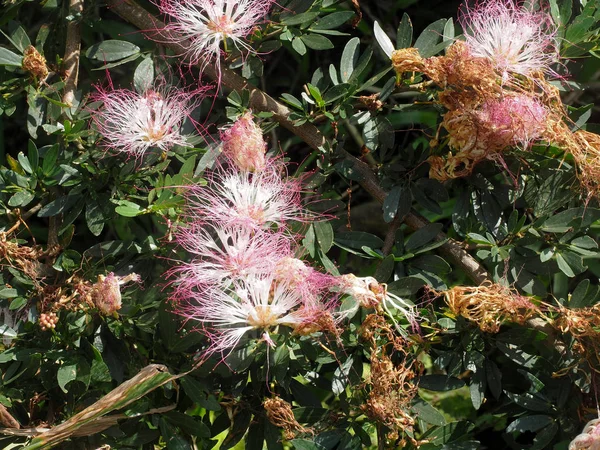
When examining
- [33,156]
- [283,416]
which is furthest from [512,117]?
[33,156]

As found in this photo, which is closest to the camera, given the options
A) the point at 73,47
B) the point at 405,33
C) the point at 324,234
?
the point at 324,234

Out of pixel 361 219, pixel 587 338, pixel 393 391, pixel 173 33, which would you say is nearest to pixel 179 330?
pixel 393 391

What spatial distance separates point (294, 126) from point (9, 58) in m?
0.65

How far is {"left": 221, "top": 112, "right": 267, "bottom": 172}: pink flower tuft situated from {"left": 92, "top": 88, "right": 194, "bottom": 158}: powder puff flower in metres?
0.13

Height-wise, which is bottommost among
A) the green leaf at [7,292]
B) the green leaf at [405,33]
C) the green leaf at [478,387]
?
the green leaf at [478,387]

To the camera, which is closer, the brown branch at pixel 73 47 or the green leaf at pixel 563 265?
the green leaf at pixel 563 265

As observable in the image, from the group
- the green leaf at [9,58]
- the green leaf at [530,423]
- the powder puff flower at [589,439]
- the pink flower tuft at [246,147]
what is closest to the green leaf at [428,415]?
the green leaf at [530,423]

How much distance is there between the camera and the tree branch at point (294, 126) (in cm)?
174

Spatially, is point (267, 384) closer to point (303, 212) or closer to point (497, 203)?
point (303, 212)

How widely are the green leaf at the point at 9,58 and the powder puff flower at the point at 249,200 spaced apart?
51 centimetres

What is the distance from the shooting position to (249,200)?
1.58 metres

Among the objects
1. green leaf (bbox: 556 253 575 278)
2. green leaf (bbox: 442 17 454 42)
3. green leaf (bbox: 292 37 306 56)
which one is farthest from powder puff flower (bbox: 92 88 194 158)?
green leaf (bbox: 556 253 575 278)

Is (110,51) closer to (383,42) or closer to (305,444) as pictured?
(383,42)

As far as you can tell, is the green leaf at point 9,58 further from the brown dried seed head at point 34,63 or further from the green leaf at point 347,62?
the green leaf at point 347,62
